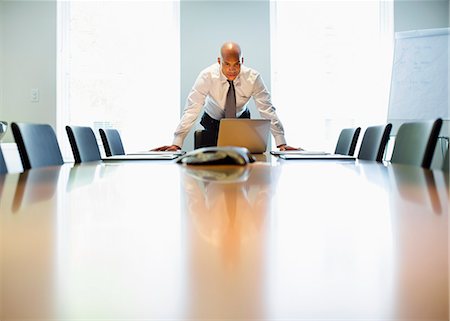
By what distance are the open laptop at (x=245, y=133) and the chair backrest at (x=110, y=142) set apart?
2.76 ft

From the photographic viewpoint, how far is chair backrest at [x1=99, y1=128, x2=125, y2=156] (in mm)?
2367

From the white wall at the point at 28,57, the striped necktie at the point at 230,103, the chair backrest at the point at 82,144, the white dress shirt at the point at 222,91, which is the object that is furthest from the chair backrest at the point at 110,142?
the white wall at the point at 28,57

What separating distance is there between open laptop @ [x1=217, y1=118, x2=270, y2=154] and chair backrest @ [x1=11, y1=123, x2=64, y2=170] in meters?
0.68

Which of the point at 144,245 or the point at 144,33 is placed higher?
the point at 144,33

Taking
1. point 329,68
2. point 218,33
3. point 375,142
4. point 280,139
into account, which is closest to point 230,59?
point 280,139

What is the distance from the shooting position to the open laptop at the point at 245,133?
1.80 metres

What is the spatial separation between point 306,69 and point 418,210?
176 inches

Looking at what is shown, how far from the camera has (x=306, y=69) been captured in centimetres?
468

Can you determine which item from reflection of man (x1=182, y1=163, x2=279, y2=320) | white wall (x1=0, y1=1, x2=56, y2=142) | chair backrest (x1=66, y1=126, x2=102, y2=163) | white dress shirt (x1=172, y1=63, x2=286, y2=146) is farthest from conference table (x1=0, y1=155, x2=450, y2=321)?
white wall (x1=0, y1=1, x2=56, y2=142)

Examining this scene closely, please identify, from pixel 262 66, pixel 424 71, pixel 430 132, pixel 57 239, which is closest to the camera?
pixel 57 239

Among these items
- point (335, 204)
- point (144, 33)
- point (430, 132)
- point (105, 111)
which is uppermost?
point (144, 33)

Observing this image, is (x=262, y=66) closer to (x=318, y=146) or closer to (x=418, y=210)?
(x=318, y=146)

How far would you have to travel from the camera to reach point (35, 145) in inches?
59.6

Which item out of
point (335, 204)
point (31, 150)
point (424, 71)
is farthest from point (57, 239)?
point (424, 71)
